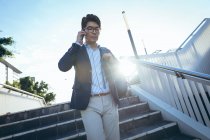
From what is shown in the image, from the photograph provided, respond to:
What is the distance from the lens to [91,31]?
203 centimetres

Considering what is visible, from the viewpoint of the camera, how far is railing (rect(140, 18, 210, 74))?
7.02 metres

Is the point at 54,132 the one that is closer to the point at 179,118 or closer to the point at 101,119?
the point at 101,119

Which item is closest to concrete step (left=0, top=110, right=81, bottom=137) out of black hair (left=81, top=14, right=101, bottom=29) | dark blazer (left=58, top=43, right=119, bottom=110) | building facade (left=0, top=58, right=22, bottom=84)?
dark blazer (left=58, top=43, right=119, bottom=110)

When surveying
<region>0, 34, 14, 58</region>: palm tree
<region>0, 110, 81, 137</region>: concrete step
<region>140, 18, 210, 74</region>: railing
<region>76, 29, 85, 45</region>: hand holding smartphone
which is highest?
<region>0, 34, 14, 58</region>: palm tree

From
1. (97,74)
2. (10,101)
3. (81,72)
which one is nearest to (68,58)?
(81,72)

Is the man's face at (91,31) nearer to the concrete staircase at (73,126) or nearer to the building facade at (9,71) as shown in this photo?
the concrete staircase at (73,126)

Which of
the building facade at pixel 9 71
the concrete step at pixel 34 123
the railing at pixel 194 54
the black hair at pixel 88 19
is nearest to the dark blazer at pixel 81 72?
the black hair at pixel 88 19

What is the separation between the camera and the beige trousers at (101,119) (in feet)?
5.74

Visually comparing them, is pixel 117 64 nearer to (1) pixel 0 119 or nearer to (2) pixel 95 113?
(2) pixel 95 113

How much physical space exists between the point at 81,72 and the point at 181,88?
267cm

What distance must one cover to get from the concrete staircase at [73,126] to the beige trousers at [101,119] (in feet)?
5.33

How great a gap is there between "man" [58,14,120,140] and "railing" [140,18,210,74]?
5122 millimetres

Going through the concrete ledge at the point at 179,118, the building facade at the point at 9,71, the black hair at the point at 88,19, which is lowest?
the concrete ledge at the point at 179,118

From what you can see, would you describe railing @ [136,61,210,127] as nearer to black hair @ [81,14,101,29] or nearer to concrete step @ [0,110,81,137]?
black hair @ [81,14,101,29]
